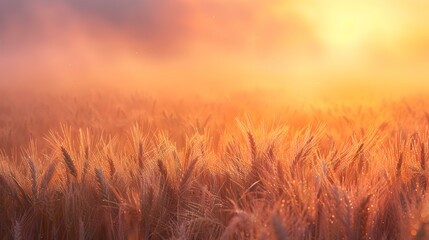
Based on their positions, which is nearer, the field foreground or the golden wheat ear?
the field foreground

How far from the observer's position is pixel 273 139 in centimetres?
119

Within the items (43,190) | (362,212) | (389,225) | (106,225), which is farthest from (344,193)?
(43,190)

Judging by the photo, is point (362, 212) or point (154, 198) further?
point (154, 198)

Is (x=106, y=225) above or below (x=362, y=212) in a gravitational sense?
below

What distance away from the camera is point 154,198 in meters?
0.95

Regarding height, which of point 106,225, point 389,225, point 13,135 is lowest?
point 13,135

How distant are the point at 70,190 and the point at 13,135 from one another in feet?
4.54

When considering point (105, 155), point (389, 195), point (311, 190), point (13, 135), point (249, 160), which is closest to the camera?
point (311, 190)

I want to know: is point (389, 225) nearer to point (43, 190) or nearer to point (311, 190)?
point (311, 190)

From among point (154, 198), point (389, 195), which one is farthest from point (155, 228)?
point (389, 195)

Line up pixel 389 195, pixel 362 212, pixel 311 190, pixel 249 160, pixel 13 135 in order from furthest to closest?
pixel 13 135
pixel 249 160
pixel 389 195
pixel 311 190
pixel 362 212

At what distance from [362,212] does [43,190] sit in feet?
2.42

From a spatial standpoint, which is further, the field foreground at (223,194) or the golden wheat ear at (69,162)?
the golden wheat ear at (69,162)

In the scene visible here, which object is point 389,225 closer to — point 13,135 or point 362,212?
point 362,212
